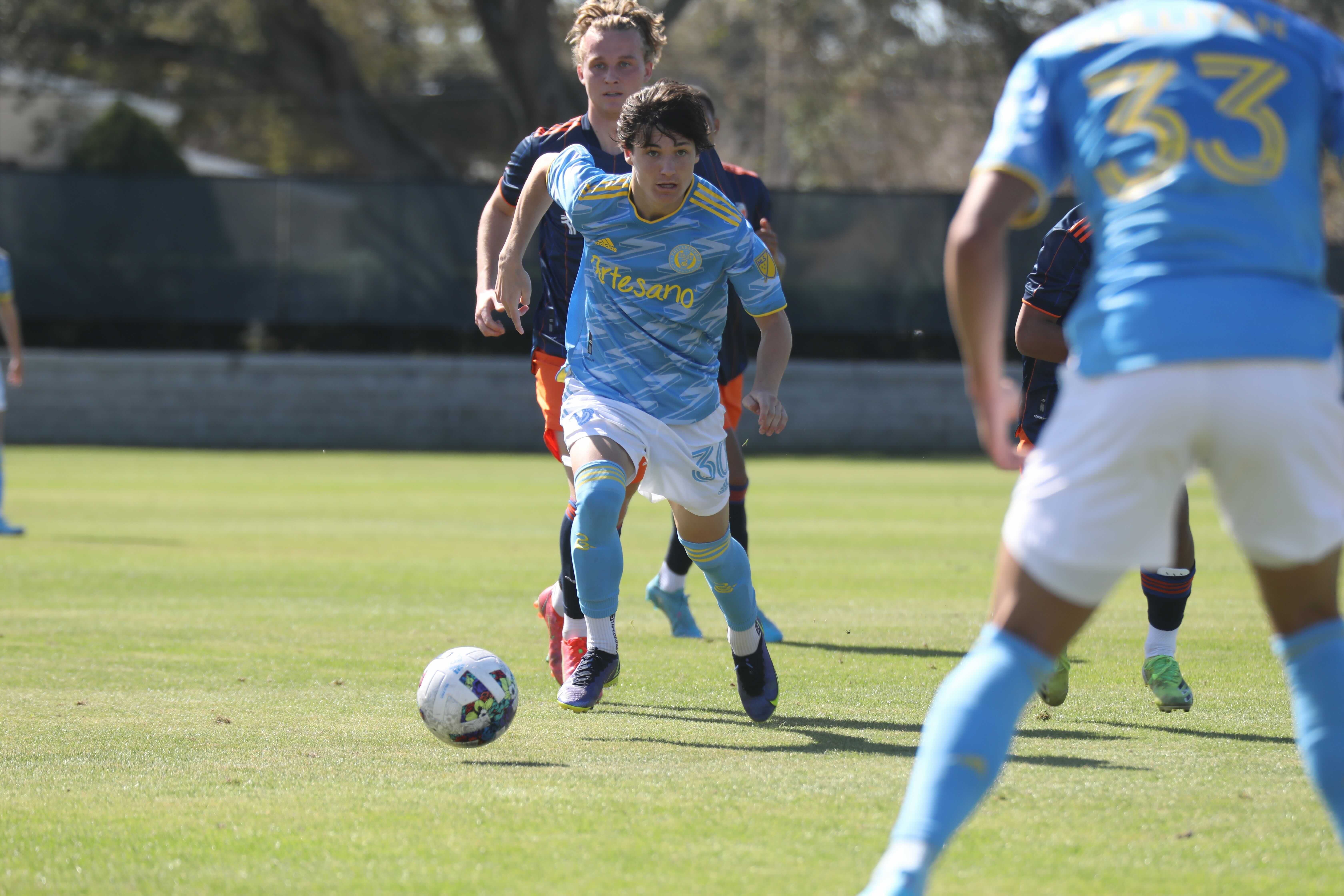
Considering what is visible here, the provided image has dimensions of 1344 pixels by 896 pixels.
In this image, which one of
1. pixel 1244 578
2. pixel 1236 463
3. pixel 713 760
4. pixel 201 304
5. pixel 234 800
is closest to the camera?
pixel 1236 463

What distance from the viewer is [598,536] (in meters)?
5.29

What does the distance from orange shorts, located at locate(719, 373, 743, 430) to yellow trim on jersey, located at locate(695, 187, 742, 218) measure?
172 centimetres

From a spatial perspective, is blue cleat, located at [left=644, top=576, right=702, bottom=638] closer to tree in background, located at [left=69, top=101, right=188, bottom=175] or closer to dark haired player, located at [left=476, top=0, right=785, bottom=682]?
dark haired player, located at [left=476, top=0, right=785, bottom=682]

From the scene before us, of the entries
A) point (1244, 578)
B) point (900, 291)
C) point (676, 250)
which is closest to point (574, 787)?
point (676, 250)

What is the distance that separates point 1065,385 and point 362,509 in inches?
474

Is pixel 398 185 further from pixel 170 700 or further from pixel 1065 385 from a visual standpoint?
pixel 1065 385

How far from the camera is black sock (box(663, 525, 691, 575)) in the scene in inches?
302

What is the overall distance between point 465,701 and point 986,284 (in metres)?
2.55

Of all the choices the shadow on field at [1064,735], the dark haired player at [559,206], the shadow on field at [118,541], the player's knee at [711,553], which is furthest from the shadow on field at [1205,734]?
the shadow on field at [118,541]

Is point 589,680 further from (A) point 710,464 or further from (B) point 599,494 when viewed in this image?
(A) point 710,464

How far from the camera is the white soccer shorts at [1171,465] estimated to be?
2801mm

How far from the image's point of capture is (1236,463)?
2.85 metres

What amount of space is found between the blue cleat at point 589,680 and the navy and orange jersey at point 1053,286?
1778 millimetres

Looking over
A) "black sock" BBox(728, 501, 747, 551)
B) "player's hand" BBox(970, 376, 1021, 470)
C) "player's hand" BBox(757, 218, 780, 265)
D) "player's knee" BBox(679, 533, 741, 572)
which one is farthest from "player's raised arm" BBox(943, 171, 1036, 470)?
"black sock" BBox(728, 501, 747, 551)
